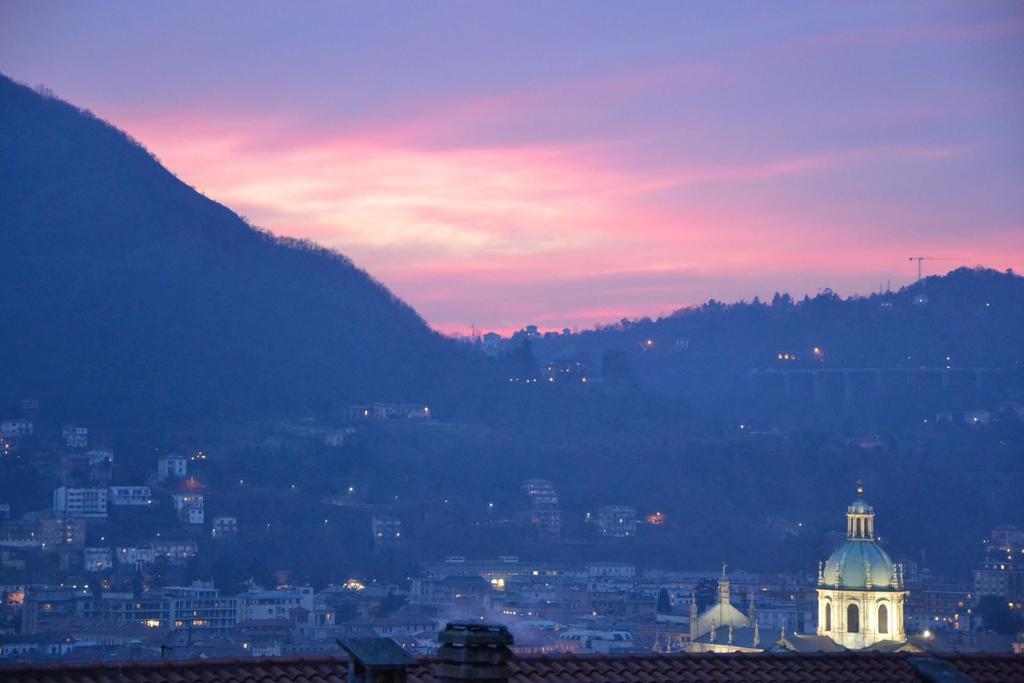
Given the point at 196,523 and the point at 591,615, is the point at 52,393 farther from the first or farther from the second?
the point at 591,615

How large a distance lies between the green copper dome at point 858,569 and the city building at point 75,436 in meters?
74.4

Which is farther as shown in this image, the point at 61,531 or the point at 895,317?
the point at 895,317

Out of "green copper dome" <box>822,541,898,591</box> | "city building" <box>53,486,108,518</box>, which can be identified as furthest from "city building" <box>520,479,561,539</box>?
"green copper dome" <box>822,541,898,591</box>

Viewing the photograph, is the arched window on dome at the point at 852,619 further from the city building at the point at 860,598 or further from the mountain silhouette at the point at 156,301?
the mountain silhouette at the point at 156,301

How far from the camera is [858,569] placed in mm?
59281

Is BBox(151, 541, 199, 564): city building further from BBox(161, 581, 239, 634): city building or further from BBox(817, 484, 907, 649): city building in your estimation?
BBox(817, 484, 907, 649): city building

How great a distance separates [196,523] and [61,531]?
8.86 m

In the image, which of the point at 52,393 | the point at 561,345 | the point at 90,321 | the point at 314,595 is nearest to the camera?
the point at 314,595

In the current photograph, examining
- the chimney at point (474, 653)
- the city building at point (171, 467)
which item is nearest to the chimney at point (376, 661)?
the chimney at point (474, 653)

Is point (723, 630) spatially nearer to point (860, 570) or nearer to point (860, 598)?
point (860, 570)

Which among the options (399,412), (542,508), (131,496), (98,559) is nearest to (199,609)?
(98,559)

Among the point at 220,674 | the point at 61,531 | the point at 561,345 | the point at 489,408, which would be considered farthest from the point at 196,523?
the point at 220,674

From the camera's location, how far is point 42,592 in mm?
91875

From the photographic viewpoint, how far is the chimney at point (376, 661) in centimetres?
1184
